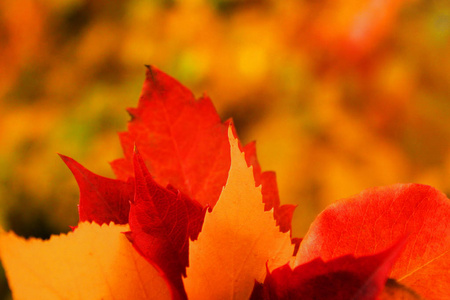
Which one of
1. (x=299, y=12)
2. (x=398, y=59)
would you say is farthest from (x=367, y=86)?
(x=299, y=12)

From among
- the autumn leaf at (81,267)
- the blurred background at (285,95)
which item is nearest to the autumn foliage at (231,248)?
the autumn leaf at (81,267)

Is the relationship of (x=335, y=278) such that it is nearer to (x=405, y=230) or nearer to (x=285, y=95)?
(x=405, y=230)

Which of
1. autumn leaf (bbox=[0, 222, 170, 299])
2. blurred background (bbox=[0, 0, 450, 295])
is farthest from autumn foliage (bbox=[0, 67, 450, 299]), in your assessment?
blurred background (bbox=[0, 0, 450, 295])

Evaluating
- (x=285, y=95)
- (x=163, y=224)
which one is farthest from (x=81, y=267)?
(x=285, y=95)

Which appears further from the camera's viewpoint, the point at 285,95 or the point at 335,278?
the point at 285,95

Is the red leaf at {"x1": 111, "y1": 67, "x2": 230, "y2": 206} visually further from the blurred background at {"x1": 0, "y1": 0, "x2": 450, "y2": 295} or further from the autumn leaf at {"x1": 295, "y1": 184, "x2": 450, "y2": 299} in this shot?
the blurred background at {"x1": 0, "y1": 0, "x2": 450, "y2": 295}

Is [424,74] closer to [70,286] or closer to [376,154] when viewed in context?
[376,154]
